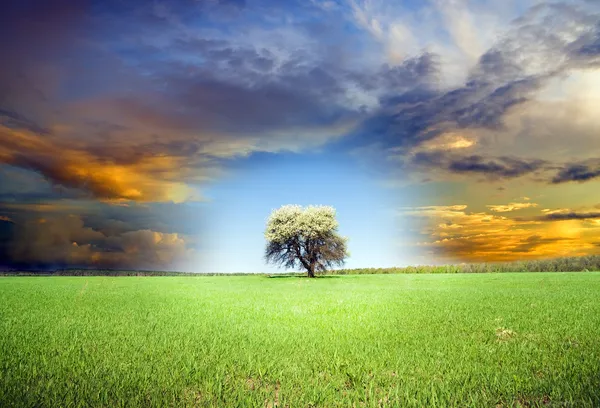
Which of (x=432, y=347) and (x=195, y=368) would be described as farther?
(x=432, y=347)

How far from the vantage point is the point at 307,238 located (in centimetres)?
5916

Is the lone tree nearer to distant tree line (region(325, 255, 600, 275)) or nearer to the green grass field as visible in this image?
distant tree line (region(325, 255, 600, 275))

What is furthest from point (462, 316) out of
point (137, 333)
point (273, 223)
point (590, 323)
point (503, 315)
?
point (273, 223)

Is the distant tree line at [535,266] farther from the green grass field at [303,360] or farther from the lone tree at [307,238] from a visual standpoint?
the green grass field at [303,360]

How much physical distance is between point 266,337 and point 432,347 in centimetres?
395

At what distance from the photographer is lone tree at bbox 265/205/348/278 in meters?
58.5

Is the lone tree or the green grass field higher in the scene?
the lone tree

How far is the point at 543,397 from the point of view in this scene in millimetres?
5891

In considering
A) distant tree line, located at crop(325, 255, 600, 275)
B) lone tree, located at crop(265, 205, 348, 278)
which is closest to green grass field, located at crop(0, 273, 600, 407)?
lone tree, located at crop(265, 205, 348, 278)

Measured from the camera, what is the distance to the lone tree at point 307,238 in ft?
192

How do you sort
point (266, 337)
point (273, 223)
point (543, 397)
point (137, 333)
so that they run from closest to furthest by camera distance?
point (543, 397) → point (266, 337) → point (137, 333) → point (273, 223)

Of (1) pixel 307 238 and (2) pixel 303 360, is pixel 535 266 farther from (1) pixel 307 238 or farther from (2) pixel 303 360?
(2) pixel 303 360

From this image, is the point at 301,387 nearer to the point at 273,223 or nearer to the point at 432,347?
the point at 432,347

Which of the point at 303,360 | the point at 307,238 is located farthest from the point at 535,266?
the point at 303,360
